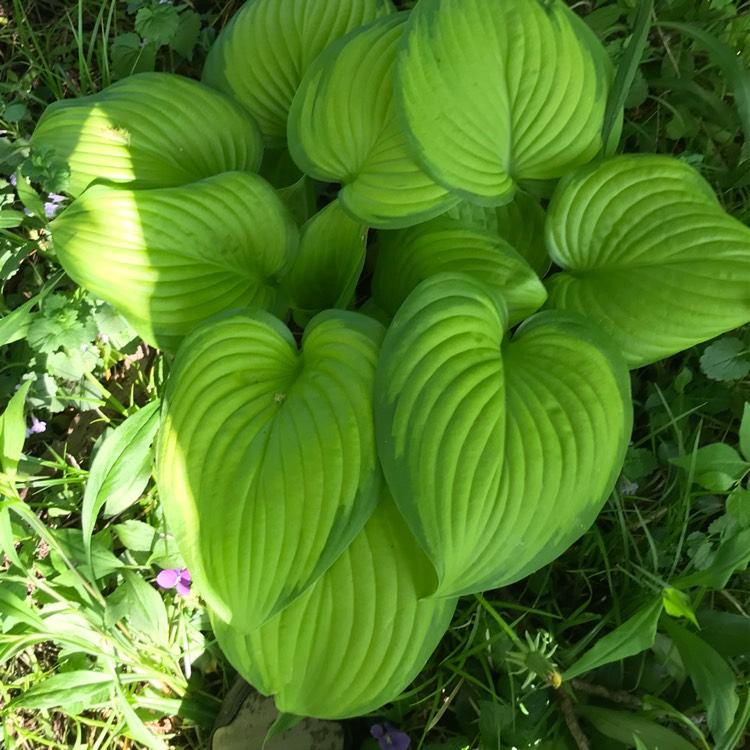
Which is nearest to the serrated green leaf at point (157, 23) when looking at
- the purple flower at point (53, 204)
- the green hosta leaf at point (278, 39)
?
the green hosta leaf at point (278, 39)

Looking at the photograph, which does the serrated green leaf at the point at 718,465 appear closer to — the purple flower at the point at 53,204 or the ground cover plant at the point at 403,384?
the ground cover plant at the point at 403,384

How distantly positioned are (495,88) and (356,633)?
2.13 feet

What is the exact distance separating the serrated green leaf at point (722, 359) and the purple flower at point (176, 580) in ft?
2.58

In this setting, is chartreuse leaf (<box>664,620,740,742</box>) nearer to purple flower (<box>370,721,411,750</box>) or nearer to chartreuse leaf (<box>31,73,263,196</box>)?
purple flower (<box>370,721,411,750</box>)

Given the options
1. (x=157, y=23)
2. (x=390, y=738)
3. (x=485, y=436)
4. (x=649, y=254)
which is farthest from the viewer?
(x=157, y=23)

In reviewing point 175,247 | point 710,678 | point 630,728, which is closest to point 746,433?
point 710,678

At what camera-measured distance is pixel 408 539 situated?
76cm

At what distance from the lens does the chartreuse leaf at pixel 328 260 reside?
891 millimetres

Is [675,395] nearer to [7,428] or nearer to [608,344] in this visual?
[608,344]

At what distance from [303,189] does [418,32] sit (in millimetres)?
311

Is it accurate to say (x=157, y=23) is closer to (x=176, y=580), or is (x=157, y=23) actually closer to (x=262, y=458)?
(x=262, y=458)

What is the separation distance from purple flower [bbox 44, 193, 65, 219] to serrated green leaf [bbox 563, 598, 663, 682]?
1007 mm

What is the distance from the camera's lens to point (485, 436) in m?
0.69

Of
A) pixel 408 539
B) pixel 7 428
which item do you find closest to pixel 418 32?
pixel 408 539
